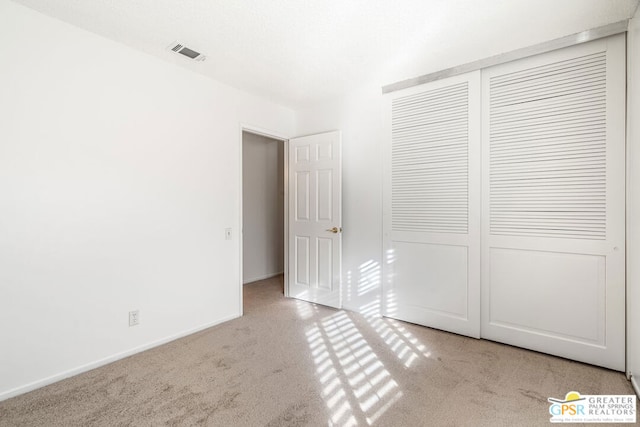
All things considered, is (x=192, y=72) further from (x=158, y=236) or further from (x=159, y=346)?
(x=159, y=346)

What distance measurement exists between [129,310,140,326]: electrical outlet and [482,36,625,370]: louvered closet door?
2.99 m

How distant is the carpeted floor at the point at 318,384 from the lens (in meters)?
1.74

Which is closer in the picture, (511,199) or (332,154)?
(511,199)

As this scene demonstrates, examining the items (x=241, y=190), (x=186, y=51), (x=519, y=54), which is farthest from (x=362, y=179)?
(x=186, y=51)

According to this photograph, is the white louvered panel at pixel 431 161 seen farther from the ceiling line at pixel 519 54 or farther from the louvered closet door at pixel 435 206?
the ceiling line at pixel 519 54

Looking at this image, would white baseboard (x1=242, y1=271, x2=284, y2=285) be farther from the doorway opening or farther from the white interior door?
the white interior door

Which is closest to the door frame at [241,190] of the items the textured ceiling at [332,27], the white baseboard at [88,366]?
the white baseboard at [88,366]

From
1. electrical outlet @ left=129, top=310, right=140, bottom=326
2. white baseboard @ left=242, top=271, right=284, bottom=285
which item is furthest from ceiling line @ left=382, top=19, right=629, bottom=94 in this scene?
white baseboard @ left=242, top=271, right=284, bottom=285

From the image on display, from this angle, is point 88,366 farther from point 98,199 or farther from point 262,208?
point 262,208

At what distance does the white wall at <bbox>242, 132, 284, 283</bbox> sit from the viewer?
4922mm

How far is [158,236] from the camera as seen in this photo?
2670 millimetres

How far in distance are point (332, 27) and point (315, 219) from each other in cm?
210

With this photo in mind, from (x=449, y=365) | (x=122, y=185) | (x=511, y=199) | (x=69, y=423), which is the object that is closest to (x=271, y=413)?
(x=69, y=423)

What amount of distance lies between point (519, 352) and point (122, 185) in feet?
11.4
